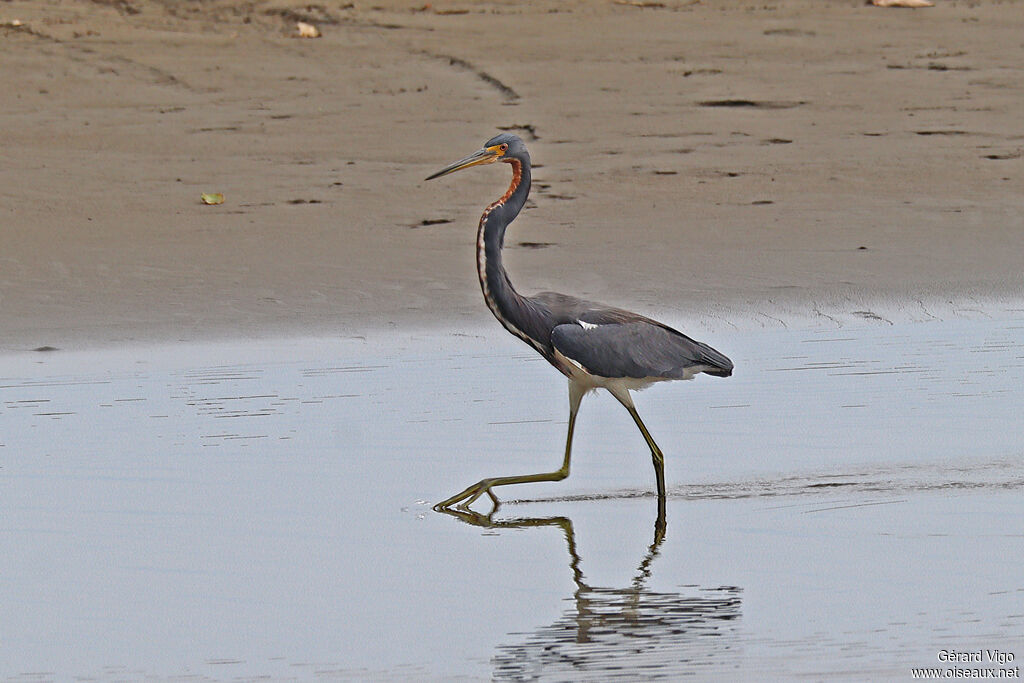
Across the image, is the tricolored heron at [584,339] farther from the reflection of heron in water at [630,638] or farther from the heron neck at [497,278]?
the reflection of heron in water at [630,638]

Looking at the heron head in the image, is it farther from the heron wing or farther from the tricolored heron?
the heron wing

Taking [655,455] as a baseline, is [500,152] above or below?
above

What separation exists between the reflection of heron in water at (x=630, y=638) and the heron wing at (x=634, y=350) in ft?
4.65

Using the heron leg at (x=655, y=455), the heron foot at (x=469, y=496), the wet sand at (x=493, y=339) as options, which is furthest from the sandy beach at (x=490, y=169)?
the heron foot at (x=469, y=496)

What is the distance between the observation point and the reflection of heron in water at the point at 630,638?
455 centimetres

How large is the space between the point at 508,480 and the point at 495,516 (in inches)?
7.8

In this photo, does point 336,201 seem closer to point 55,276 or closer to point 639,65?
point 55,276

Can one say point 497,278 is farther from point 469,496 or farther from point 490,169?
point 490,169

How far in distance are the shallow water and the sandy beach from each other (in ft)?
3.18

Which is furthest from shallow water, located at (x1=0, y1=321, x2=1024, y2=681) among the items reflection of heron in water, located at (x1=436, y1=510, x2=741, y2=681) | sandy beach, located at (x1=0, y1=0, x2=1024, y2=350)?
sandy beach, located at (x1=0, y1=0, x2=1024, y2=350)

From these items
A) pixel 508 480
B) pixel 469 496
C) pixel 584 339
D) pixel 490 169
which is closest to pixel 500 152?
pixel 584 339

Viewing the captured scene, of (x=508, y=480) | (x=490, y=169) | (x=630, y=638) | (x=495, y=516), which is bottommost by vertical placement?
(x=630, y=638)

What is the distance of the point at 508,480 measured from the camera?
21.6 feet

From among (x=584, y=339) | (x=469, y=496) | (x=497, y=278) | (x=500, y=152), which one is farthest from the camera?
(x=500, y=152)
